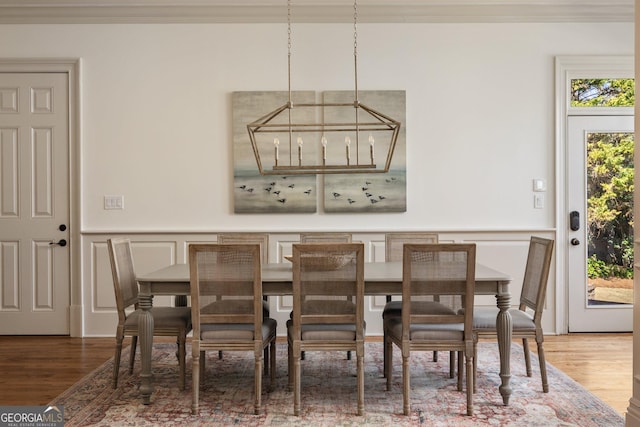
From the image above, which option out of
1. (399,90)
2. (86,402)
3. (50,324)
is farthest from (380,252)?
(50,324)

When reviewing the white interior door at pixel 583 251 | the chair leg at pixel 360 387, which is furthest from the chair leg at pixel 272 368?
the white interior door at pixel 583 251

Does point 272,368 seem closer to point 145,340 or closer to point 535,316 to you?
point 145,340

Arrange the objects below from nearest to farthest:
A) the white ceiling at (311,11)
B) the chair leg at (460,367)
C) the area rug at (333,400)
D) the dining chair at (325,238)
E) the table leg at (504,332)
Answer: the area rug at (333,400) < the table leg at (504,332) < the chair leg at (460,367) < the dining chair at (325,238) < the white ceiling at (311,11)

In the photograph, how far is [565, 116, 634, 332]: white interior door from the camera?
15.2 feet

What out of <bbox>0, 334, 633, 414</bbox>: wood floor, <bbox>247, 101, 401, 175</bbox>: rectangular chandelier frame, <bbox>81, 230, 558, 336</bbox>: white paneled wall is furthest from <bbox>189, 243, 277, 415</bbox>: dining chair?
<bbox>81, 230, 558, 336</bbox>: white paneled wall

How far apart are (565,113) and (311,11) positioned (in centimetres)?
235

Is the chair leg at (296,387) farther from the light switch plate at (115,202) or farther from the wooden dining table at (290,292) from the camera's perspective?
the light switch plate at (115,202)

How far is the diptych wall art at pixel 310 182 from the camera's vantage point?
4.58 meters

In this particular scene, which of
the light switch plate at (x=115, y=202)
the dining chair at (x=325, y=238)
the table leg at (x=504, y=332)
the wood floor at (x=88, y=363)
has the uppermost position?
the light switch plate at (x=115, y=202)

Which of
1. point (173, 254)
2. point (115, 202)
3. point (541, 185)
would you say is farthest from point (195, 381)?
point (541, 185)

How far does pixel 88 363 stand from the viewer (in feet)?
12.5

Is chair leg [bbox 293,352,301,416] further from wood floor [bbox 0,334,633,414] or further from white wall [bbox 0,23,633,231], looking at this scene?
white wall [bbox 0,23,633,231]

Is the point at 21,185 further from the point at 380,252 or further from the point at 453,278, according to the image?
the point at 453,278

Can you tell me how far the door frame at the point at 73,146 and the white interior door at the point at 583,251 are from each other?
166 inches
